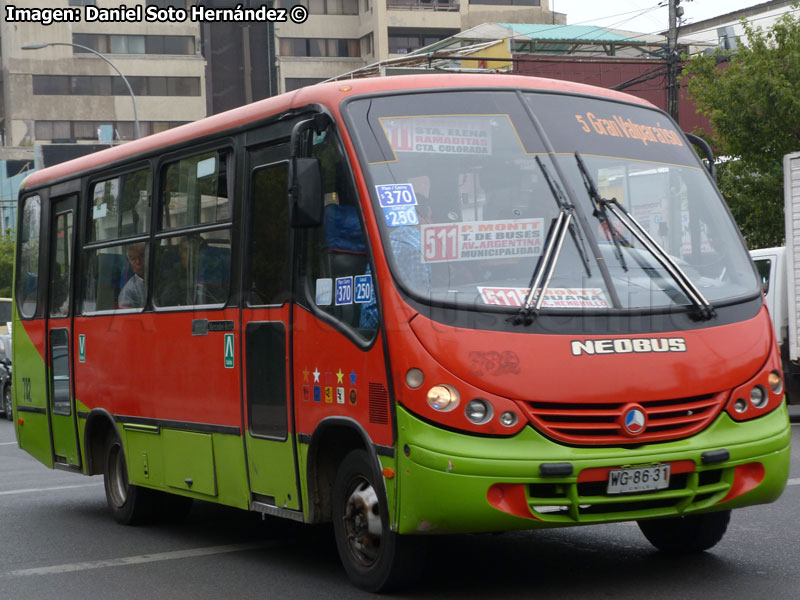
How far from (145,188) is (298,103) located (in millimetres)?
2403

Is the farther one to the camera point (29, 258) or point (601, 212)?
point (29, 258)

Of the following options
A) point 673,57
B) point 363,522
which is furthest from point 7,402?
point 363,522

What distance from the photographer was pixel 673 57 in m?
27.8

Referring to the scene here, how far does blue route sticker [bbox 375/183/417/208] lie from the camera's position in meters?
6.56

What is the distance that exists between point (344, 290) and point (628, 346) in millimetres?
1483

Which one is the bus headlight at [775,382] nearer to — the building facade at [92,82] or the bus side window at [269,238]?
the bus side window at [269,238]

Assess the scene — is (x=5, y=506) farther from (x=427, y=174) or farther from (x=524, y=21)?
(x=524, y=21)

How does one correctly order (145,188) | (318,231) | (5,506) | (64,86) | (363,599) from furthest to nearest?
(64,86)
(5,506)
(145,188)
(318,231)
(363,599)

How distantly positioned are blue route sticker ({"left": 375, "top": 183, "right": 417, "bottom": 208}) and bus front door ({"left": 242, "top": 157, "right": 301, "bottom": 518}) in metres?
0.92

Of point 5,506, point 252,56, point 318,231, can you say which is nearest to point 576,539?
point 318,231

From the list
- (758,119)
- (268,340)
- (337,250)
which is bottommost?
(268,340)

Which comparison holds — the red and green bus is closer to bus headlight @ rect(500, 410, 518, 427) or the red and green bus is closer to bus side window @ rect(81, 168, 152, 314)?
bus headlight @ rect(500, 410, 518, 427)

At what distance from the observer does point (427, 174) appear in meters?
6.64

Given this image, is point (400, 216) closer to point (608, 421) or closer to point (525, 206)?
point (525, 206)
